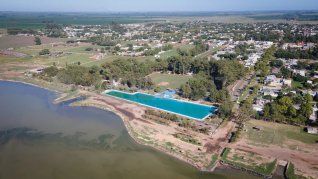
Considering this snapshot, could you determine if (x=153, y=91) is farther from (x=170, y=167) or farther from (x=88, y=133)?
Answer: (x=170, y=167)

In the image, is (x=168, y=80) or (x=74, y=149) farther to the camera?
(x=168, y=80)

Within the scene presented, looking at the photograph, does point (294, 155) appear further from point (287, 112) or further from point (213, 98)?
point (213, 98)

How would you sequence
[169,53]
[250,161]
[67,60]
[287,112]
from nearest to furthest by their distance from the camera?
1. [250,161]
2. [287,112]
3. [67,60]
4. [169,53]

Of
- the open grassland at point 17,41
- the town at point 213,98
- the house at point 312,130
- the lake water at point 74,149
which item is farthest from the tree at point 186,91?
the open grassland at point 17,41

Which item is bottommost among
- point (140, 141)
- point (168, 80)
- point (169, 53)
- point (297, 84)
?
point (140, 141)

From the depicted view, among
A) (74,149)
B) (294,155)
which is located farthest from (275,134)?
(74,149)

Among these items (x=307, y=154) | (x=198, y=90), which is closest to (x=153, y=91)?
(x=198, y=90)

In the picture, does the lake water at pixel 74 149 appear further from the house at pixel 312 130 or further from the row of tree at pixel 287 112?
the row of tree at pixel 287 112

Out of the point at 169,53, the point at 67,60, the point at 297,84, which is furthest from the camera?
the point at 169,53

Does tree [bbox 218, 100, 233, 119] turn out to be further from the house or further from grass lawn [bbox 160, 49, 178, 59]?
grass lawn [bbox 160, 49, 178, 59]

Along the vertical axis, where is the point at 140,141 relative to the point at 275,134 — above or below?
below
